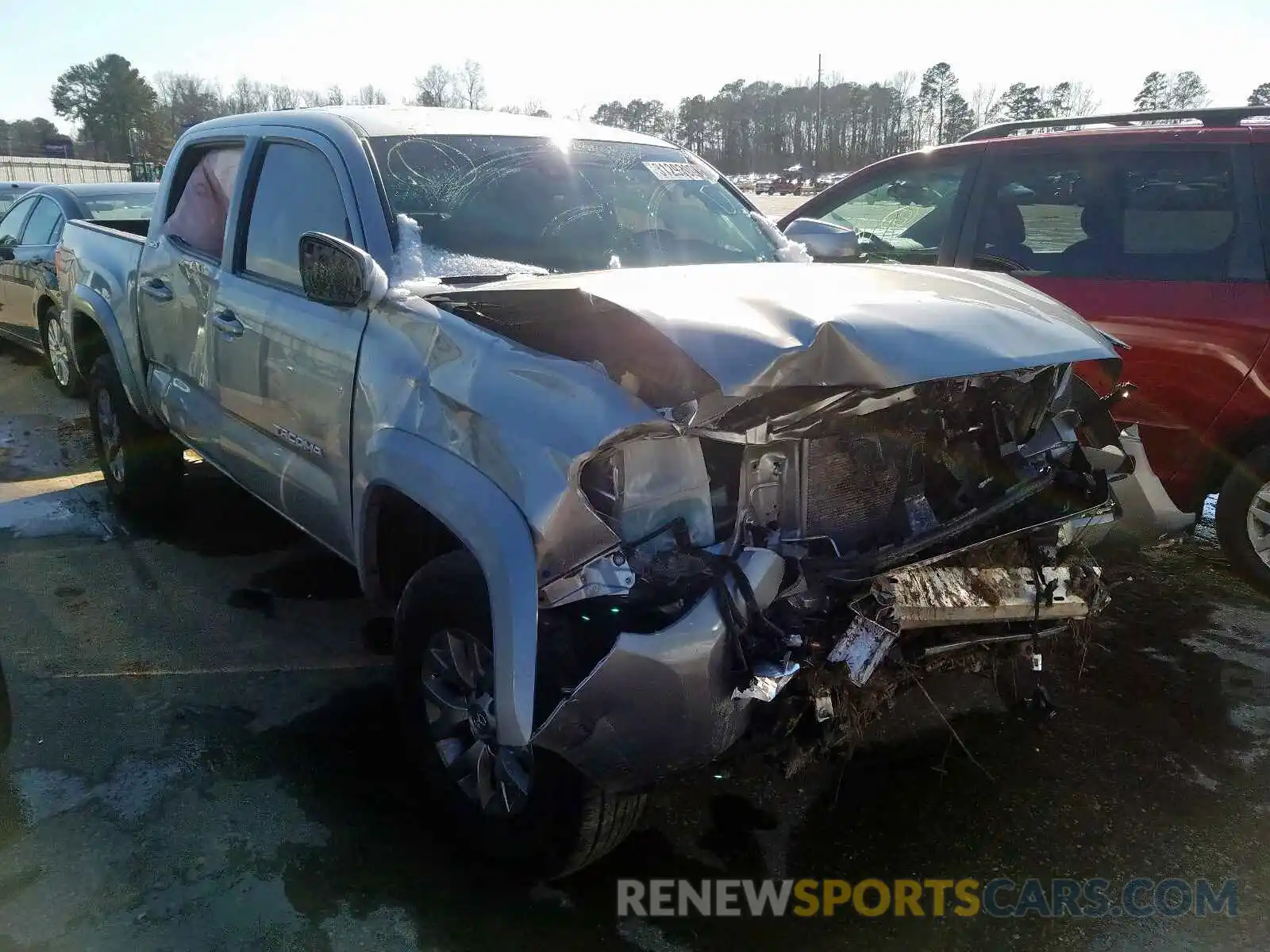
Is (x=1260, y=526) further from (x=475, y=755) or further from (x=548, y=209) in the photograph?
(x=475, y=755)

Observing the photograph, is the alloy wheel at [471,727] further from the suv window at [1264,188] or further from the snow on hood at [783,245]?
the suv window at [1264,188]

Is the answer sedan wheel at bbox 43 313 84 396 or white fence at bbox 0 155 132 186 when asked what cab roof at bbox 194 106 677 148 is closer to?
sedan wheel at bbox 43 313 84 396

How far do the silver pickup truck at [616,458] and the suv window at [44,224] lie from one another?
5.76 meters

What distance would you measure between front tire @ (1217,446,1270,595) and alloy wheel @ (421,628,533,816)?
3441 millimetres

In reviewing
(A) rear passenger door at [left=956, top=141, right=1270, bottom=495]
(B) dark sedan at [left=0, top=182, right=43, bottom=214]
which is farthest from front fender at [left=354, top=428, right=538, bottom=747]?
(B) dark sedan at [left=0, top=182, right=43, bottom=214]

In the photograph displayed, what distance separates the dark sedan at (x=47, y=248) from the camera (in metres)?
8.15

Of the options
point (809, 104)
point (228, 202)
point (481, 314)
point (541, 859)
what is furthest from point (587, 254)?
point (809, 104)

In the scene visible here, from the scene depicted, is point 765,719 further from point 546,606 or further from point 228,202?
point 228,202

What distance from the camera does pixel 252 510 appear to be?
5.68m

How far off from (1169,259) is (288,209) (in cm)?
372

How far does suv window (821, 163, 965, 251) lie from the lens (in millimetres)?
5184

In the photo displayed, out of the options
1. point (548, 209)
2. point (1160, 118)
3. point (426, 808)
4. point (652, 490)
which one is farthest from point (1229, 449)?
point (426, 808)

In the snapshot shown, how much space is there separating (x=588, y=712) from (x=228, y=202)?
2999mm

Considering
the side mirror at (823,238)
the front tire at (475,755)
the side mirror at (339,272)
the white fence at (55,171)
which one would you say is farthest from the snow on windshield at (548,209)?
the white fence at (55,171)
